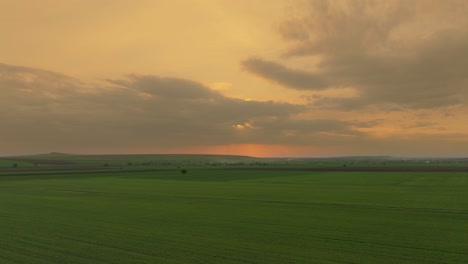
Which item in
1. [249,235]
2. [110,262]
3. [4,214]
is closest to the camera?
[110,262]

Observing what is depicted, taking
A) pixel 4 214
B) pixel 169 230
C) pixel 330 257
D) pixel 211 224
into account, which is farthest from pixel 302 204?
pixel 4 214

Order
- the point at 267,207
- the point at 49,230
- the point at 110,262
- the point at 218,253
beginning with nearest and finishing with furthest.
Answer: the point at 110,262 < the point at 218,253 < the point at 49,230 < the point at 267,207

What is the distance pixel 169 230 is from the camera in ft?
76.5

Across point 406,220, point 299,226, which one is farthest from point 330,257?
point 406,220

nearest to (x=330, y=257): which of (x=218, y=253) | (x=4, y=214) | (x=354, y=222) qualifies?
(x=218, y=253)

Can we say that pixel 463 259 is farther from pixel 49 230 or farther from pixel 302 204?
pixel 49 230

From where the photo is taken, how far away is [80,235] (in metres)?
21.6

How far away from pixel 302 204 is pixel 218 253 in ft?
65.1

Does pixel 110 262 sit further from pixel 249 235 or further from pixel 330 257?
pixel 330 257

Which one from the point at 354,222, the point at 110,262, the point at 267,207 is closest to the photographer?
the point at 110,262

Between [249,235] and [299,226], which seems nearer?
[249,235]

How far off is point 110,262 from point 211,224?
10246 millimetres

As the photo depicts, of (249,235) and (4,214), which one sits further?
(4,214)

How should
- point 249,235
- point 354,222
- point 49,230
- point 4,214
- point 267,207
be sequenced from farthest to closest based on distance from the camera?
point 267,207 < point 4,214 < point 354,222 < point 49,230 < point 249,235
